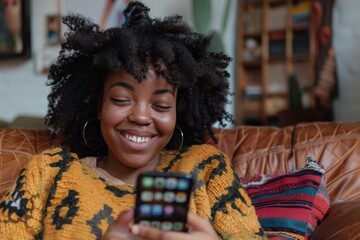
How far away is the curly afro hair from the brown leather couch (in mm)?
123

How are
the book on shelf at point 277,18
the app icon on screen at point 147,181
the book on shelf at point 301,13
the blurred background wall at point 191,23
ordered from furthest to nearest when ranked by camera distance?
the book on shelf at point 277,18 < the book on shelf at point 301,13 < the blurred background wall at point 191,23 < the app icon on screen at point 147,181

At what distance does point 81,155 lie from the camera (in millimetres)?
1325

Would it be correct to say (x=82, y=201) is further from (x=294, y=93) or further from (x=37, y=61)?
(x=37, y=61)

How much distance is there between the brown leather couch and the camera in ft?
4.37

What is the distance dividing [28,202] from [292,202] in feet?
2.15

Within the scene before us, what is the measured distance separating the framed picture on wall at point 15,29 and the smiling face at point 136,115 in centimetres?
181

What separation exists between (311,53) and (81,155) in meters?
1.58

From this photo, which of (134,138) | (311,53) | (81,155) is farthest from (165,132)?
(311,53)

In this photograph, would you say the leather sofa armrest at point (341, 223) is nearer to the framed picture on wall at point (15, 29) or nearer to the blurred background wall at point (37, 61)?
the blurred background wall at point (37, 61)

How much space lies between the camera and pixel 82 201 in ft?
3.31

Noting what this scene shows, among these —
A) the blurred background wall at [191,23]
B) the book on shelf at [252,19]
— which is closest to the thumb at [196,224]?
the blurred background wall at [191,23]

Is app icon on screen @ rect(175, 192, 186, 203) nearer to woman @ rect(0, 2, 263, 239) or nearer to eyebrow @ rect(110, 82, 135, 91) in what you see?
woman @ rect(0, 2, 263, 239)

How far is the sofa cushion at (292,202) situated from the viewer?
3.67ft

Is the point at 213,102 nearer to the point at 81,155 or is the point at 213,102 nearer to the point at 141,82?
the point at 141,82
